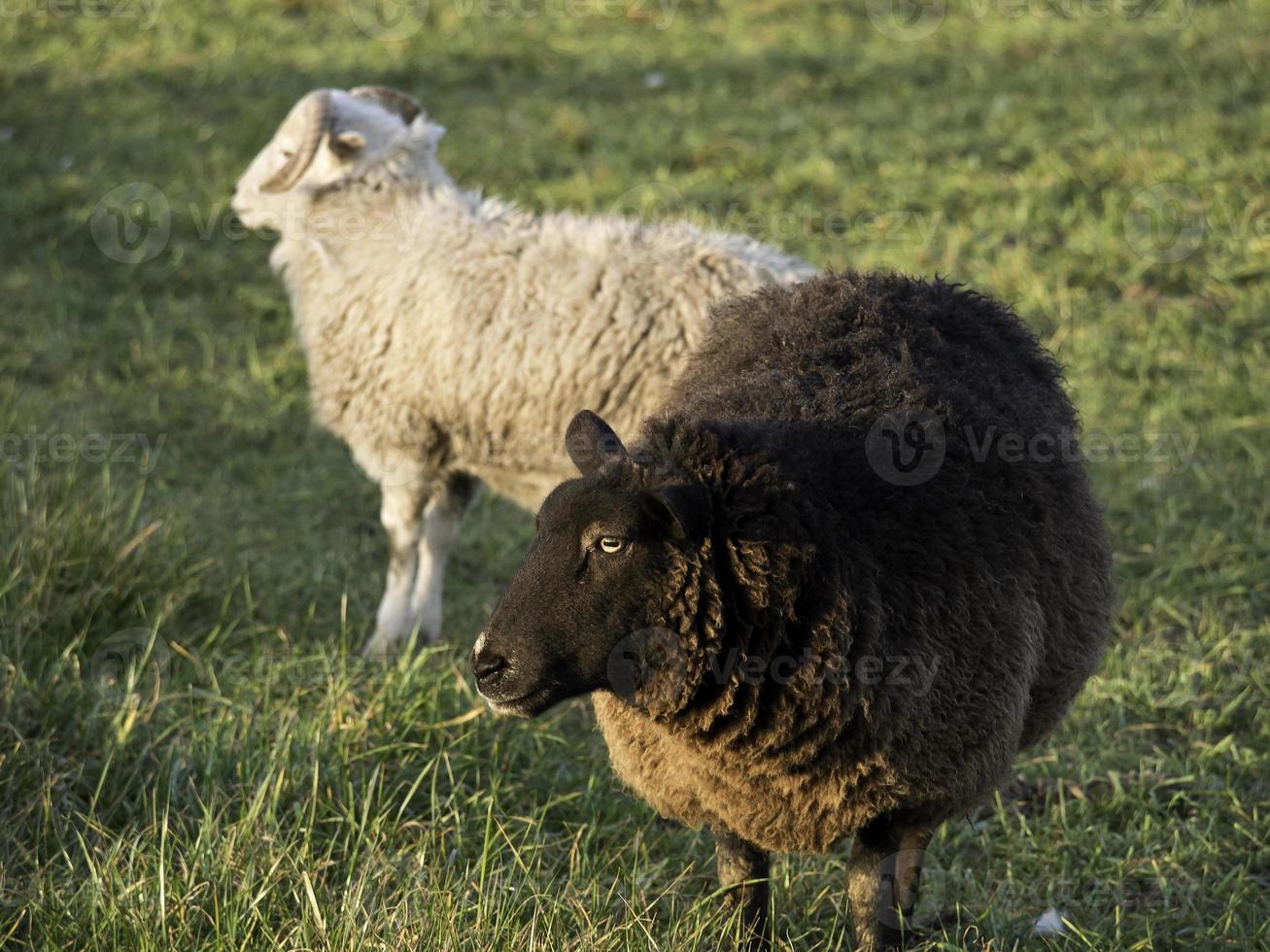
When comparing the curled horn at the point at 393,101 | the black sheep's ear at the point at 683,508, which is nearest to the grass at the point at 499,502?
the black sheep's ear at the point at 683,508

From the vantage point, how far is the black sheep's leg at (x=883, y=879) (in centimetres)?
322

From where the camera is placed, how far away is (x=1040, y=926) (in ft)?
12.0

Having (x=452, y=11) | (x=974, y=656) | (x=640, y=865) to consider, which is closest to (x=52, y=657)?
(x=640, y=865)

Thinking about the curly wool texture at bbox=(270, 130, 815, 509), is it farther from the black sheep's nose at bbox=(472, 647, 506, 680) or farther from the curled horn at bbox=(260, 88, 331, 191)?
the black sheep's nose at bbox=(472, 647, 506, 680)

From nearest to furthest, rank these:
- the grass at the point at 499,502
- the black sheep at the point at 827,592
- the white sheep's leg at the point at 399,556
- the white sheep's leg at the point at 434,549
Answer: the black sheep at the point at 827,592, the grass at the point at 499,502, the white sheep's leg at the point at 399,556, the white sheep's leg at the point at 434,549

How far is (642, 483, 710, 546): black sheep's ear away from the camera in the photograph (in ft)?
8.82

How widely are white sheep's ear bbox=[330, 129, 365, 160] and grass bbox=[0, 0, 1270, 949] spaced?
1.64m

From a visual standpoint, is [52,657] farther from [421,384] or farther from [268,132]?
[268,132]

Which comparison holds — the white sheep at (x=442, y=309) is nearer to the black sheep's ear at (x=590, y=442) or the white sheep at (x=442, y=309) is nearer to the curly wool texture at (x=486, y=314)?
the curly wool texture at (x=486, y=314)

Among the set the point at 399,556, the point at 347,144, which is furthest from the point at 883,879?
the point at 347,144

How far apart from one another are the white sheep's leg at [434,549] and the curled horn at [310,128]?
4.90 feet

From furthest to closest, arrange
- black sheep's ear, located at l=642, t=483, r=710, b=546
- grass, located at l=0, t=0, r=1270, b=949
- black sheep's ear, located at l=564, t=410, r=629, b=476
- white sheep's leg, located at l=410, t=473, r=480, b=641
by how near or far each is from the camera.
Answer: white sheep's leg, located at l=410, t=473, r=480, b=641 → grass, located at l=0, t=0, r=1270, b=949 → black sheep's ear, located at l=564, t=410, r=629, b=476 → black sheep's ear, located at l=642, t=483, r=710, b=546

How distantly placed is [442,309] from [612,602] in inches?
110

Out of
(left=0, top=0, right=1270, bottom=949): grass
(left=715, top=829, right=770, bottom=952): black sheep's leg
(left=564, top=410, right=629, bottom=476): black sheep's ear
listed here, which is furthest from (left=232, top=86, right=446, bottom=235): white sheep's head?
(left=715, top=829, right=770, bottom=952): black sheep's leg
